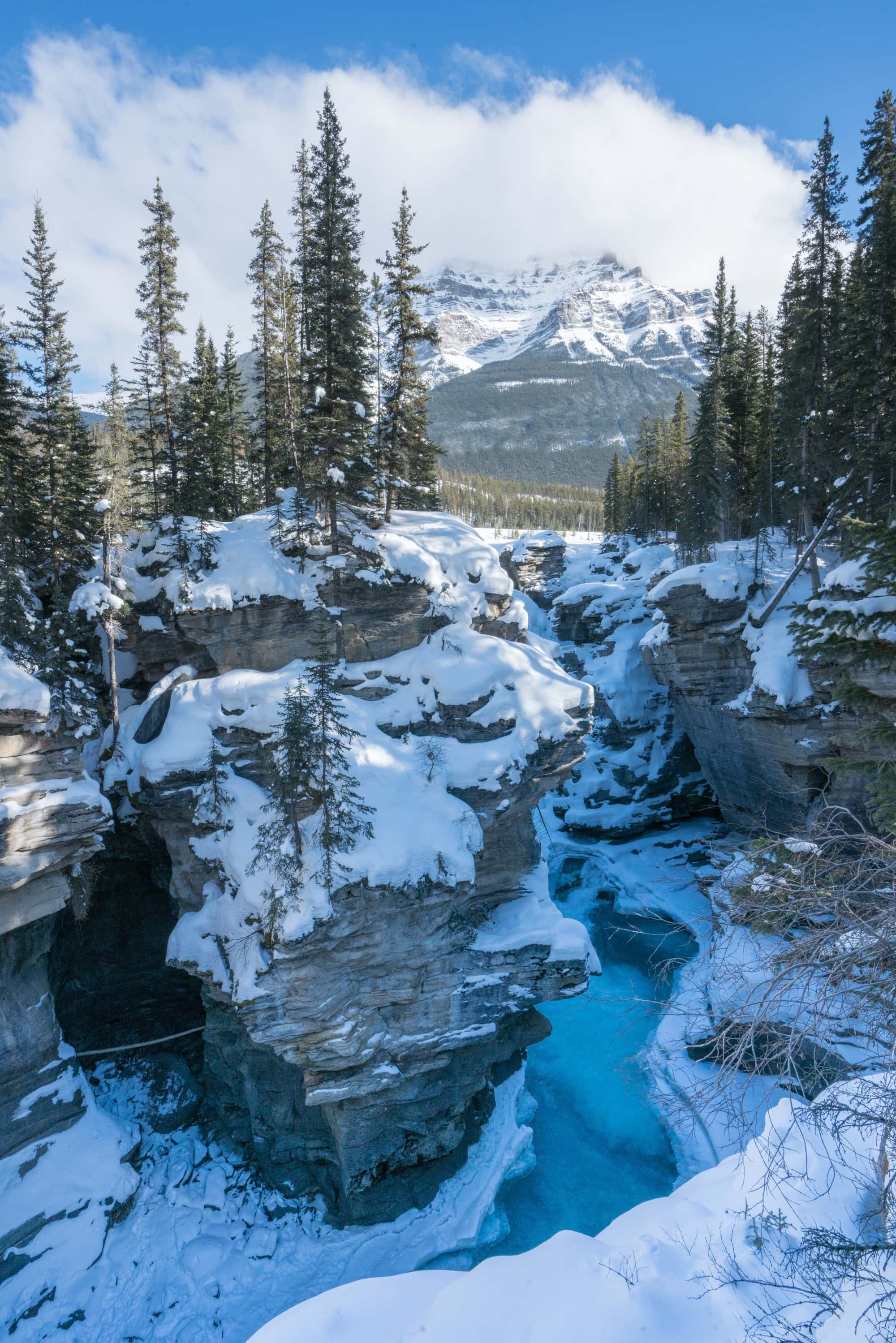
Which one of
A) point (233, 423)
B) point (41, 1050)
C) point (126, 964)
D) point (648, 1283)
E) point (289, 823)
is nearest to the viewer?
point (648, 1283)

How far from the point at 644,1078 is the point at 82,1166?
14190 millimetres

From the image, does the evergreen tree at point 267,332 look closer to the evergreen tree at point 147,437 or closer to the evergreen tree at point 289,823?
the evergreen tree at point 147,437

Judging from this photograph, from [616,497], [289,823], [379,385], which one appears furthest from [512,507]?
[289,823]

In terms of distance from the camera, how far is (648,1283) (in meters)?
5.70

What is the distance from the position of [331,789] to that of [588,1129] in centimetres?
1252

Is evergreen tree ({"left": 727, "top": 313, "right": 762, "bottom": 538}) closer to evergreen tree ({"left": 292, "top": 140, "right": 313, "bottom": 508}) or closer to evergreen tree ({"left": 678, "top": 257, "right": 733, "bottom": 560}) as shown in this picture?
evergreen tree ({"left": 678, "top": 257, "right": 733, "bottom": 560})

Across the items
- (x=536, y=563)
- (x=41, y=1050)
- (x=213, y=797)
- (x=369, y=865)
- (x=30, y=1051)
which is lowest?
(x=41, y=1050)

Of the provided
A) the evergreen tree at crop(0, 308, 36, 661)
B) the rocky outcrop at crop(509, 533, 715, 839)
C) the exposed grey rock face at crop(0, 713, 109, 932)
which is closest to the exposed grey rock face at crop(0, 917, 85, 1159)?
the exposed grey rock face at crop(0, 713, 109, 932)

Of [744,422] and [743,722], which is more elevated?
[744,422]

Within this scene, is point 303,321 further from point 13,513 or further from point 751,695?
point 751,695

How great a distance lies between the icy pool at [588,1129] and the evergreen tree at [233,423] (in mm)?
24513

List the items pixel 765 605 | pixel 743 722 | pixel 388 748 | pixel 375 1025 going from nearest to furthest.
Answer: pixel 375 1025 < pixel 388 748 < pixel 743 722 < pixel 765 605

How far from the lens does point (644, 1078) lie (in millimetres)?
17266

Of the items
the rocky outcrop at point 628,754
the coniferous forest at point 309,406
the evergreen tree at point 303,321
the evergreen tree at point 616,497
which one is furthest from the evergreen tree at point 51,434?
the evergreen tree at point 616,497
